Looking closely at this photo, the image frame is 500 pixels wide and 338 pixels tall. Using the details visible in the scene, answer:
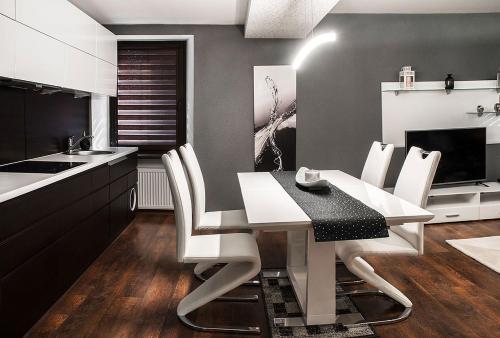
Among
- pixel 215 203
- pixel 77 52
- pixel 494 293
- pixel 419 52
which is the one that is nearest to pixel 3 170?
pixel 77 52

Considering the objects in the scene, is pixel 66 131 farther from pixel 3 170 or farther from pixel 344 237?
pixel 344 237

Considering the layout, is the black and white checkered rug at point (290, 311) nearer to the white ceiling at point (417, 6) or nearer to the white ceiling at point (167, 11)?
the white ceiling at point (167, 11)

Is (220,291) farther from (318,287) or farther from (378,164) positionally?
(378,164)

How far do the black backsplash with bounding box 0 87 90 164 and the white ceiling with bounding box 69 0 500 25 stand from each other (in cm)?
100

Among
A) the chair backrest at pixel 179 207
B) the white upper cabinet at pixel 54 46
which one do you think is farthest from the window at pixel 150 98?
the chair backrest at pixel 179 207

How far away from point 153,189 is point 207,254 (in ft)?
9.78

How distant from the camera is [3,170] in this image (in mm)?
2934

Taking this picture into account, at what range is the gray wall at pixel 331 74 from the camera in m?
5.07

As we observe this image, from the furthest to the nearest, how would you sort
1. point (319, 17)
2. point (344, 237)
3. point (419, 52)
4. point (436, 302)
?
point (419, 52), point (319, 17), point (436, 302), point (344, 237)

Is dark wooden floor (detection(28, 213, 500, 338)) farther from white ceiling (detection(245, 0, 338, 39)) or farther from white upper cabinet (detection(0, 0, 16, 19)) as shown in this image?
white ceiling (detection(245, 0, 338, 39))

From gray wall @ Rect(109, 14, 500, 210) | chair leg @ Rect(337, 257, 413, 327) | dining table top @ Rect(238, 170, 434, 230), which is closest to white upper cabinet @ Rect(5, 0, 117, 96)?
gray wall @ Rect(109, 14, 500, 210)

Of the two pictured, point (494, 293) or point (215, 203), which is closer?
point (494, 293)

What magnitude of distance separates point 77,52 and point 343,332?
3120 mm

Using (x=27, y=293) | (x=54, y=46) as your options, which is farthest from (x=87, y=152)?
(x=27, y=293)
